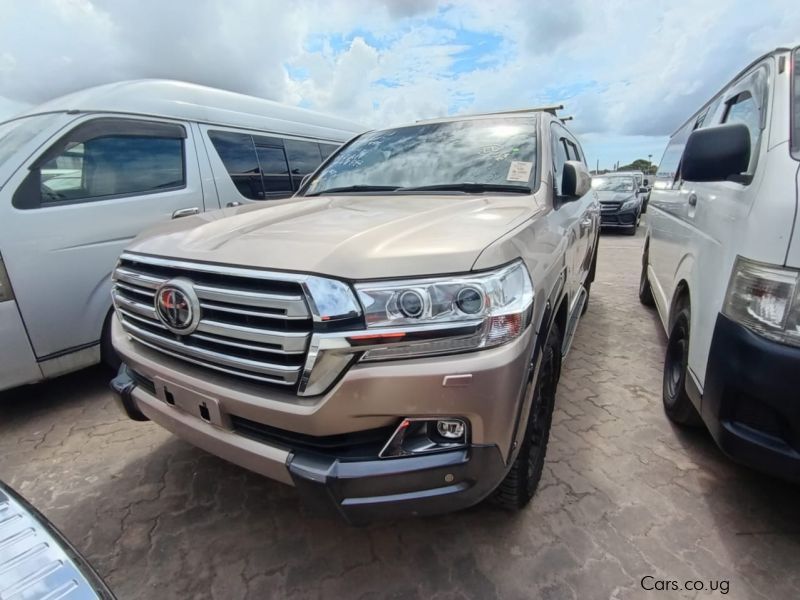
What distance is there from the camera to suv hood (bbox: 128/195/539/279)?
4.57 feet

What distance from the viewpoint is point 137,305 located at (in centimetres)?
187

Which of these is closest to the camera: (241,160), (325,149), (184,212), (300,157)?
(184,212)

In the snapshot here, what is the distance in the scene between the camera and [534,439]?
80.0 inches

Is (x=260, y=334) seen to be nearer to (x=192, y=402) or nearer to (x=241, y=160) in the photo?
(x=192, y=402)

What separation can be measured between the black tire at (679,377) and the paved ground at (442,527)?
111 millimetres

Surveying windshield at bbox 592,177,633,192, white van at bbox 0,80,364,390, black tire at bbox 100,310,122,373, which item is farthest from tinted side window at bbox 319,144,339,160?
windshield at bbox 592,177,633,192

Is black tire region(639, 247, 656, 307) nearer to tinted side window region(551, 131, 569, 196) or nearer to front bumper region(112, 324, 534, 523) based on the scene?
tinted side window region(551, 131, 569, 196)

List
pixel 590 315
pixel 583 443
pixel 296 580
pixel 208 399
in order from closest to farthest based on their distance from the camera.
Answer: pixel 208 399, pixel 296 580, pixel 583 443, pixel 590 315

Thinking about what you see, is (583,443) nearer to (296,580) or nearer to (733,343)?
(733,343)

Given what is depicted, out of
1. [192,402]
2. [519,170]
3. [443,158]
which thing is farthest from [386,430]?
[443,158]

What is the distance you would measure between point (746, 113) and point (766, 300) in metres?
1.48

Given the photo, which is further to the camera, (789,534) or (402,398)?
(789,534)

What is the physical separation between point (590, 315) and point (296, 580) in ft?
13.8

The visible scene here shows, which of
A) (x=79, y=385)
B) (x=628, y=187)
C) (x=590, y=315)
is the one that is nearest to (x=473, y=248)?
(x=79, y=385)
